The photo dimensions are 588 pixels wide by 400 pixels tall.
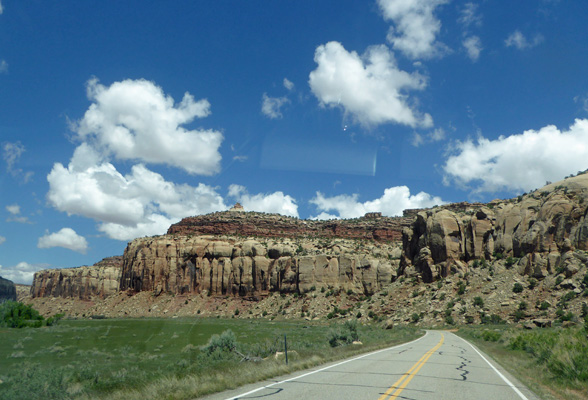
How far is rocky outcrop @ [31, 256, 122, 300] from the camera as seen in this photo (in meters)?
146

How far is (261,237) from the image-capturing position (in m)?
120

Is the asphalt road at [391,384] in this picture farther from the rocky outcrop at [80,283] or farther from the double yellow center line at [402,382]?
the rocky outcrop at [80,283]

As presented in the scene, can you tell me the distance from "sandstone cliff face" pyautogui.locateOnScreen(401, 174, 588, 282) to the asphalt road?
46.6 m

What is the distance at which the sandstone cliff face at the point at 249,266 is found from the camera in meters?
88.0

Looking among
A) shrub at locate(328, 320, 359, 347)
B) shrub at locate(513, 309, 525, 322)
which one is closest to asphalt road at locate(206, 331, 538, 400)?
shrub at locate(328, 320, 359, 347)

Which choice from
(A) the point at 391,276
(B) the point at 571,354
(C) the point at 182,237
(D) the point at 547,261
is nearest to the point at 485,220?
(D) the point at 547,261

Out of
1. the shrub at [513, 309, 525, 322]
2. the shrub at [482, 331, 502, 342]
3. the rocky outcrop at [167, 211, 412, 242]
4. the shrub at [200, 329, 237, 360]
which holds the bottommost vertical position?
the shrub at [482, 331, 502, 342]

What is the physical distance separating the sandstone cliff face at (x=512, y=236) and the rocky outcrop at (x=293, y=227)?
39906mm

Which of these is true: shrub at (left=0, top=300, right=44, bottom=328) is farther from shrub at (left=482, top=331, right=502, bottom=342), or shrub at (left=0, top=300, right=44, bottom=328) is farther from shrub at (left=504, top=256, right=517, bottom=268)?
shrub at (left=504, top=256, right=517, bottom=268)

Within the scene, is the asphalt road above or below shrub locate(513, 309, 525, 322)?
above

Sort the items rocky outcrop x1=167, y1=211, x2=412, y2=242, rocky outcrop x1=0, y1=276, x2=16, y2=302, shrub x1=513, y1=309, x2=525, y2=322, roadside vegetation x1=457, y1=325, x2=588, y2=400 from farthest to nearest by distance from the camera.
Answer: rocky outcrop x1=0, y1=276, x2=16, y2=302
rocky outcrop x1=167, y1=211, x2=412, y2=242
shrub x1=513, y1=309, x2=525, y2=322
roadside vegetation x1=457, y1=325, x2=588, y2=400

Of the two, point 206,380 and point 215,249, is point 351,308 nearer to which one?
point 215,249

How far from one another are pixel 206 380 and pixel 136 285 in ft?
357

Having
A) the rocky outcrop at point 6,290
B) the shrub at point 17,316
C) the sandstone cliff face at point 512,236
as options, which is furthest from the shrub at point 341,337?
the rocky outcrop at point 6,290
